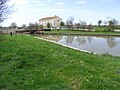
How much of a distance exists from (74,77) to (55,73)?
77 cm

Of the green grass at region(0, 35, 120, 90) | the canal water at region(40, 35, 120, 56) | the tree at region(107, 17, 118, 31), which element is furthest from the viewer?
the tree at region(107, 17, 118, 31)

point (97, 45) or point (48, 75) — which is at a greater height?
point (48, 75)

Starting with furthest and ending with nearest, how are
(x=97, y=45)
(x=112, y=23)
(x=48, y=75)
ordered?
(x=112, y=23), (x=97, y=45), (x=48, y=75)

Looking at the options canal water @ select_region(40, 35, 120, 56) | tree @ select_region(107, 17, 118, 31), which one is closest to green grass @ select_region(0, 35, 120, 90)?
canal water @ select_region(40, 35, 120, 56)

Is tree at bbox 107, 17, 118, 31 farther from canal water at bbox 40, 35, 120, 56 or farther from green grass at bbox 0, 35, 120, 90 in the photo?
green grass at bbox 0, 35, 120, 90

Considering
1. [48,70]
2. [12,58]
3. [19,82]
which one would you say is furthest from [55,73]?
[12,58]

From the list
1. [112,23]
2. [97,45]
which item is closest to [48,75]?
[97,45]

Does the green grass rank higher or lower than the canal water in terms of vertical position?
higher

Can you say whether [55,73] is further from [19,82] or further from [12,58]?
→ [12,58]

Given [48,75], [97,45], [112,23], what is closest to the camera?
[48,75]

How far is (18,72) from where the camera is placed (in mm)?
8914

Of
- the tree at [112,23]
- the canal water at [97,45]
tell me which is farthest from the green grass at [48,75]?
the tree at [112,23]

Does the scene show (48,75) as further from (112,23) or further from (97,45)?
(112,23)

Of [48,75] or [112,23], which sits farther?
[112,23]
